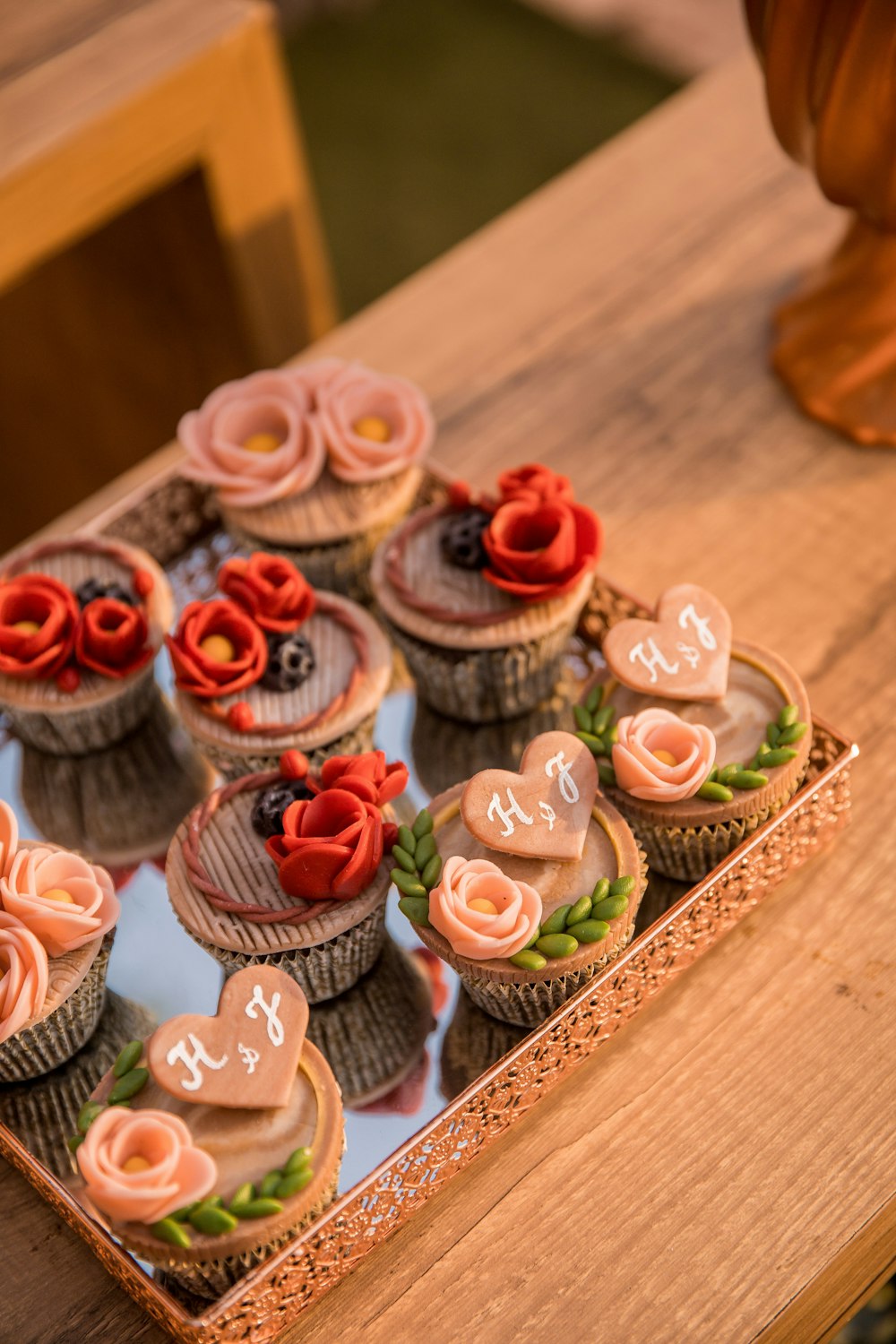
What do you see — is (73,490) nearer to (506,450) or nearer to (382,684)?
(506,450)

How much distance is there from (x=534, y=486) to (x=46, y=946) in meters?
0.48

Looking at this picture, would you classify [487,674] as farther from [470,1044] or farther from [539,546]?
[470,1044]

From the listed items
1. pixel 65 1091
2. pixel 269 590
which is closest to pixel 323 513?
pixel 269 590

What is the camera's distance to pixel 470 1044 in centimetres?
99

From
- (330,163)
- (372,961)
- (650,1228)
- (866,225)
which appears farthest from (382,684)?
(330,163)

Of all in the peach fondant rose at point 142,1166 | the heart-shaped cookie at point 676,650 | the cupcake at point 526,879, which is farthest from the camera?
the heart-shaped cookie at point 676,650

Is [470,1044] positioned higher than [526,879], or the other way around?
[526,879]

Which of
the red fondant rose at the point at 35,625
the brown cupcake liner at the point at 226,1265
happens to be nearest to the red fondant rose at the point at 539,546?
the red fondant rose at the point at 35,625

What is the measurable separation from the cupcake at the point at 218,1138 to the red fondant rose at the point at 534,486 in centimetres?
41

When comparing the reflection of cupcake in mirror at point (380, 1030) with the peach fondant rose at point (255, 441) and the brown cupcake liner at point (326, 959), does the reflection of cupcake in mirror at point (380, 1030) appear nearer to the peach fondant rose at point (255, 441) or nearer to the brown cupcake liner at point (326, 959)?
the brown cupcake liner at point (326, 959)

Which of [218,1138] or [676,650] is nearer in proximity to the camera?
[218,1138]

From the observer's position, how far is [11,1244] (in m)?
0.92

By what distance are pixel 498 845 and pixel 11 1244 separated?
400 millimetres

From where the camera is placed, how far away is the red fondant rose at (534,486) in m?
1.08
